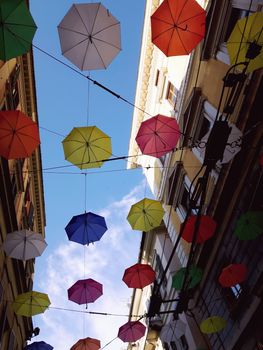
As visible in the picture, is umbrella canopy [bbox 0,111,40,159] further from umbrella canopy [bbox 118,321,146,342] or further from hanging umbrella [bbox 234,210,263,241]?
umbrella canopy [bbox 118,321,146,342]

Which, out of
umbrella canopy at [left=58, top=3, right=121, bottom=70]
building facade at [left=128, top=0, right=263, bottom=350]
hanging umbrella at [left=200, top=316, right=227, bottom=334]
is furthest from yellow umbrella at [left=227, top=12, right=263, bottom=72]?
hanging umbrella at [left=200, top=316, right=227, bottom=334]

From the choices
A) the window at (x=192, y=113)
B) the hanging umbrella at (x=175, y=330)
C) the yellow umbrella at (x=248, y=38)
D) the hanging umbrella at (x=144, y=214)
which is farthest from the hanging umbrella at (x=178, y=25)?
the hanging umbrella at (x=175, y=330)

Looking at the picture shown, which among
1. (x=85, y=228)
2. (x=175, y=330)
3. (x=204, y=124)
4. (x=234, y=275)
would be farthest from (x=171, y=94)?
(x=175, y=330)

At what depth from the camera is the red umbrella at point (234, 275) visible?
1271cm

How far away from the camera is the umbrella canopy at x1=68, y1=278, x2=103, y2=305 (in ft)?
53.2

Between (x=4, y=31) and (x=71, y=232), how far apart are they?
25.8ft

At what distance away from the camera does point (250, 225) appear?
12.1 meters

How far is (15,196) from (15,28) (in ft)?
44.3

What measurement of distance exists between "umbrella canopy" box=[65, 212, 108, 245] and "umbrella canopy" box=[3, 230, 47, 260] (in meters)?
1.81

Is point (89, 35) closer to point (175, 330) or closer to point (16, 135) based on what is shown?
point (16, 135)

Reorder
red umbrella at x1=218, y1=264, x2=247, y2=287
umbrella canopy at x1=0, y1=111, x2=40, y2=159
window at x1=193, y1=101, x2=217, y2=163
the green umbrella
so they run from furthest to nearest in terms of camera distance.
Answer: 1. window at x1=193, y1=101, x2=217, y2=163
2. red umbrella at x1=218, y1=264, x2=247, y2=287
3. umbrella canopy at x1=0, y1=111, x2=40, y2=159
4. the green umbrella

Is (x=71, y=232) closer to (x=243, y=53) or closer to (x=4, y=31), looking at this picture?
(x=4, y=31)

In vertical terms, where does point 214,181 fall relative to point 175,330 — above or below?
above

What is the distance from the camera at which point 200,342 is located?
15812 millimetres
